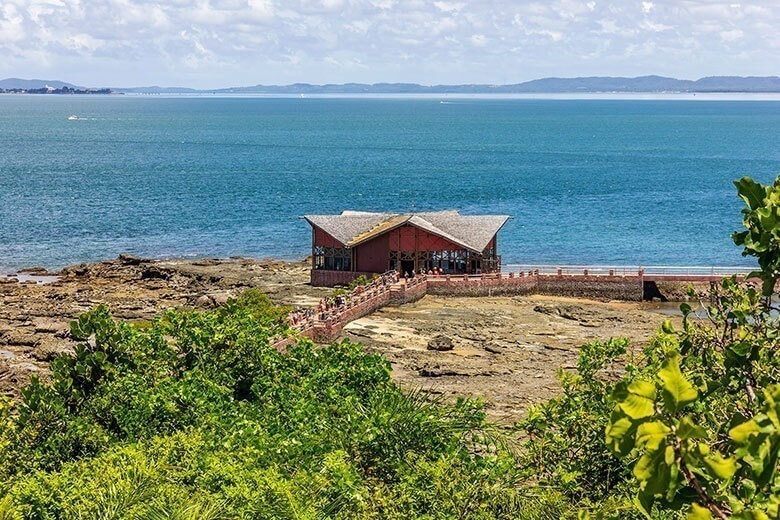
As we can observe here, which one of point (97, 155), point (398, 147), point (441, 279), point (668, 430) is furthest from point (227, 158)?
point (668, 430)

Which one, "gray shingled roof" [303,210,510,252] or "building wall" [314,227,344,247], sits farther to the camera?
"building wall" [314,227,344,247]

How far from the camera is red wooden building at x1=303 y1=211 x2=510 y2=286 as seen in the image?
51500 mm

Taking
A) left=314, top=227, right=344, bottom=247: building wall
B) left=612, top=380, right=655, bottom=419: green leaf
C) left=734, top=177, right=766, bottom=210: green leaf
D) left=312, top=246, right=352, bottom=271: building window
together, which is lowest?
left=312, top=246, right=352, bottom=271: building window

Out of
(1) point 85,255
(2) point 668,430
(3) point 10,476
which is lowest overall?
(1) point 85,255

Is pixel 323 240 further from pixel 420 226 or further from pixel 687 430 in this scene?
pixel 687 430

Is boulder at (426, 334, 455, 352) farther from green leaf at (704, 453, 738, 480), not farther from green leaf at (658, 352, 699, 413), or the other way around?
green leaf at (658, 352, 699, 413)

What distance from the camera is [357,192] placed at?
10581 cm

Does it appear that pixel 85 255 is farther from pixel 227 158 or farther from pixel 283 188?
pixel 227 158

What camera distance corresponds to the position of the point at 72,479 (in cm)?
1555

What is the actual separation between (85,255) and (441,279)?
28.0 meters

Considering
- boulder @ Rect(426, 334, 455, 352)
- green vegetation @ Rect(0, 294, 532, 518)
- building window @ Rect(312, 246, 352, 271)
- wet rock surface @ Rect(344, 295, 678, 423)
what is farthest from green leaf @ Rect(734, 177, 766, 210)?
building window @ Rect(312, 246, 352, 271)

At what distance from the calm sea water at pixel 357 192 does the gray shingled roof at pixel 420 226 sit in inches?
555

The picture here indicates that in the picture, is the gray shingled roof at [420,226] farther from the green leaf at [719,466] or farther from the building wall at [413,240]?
the green leaf at [719,466]

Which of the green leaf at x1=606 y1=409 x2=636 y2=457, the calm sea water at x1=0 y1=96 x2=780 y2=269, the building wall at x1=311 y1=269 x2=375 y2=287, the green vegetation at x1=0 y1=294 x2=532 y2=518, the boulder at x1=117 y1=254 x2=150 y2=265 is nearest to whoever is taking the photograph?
the green leaf at x1=606 y1=409 x2=636 y2=457
